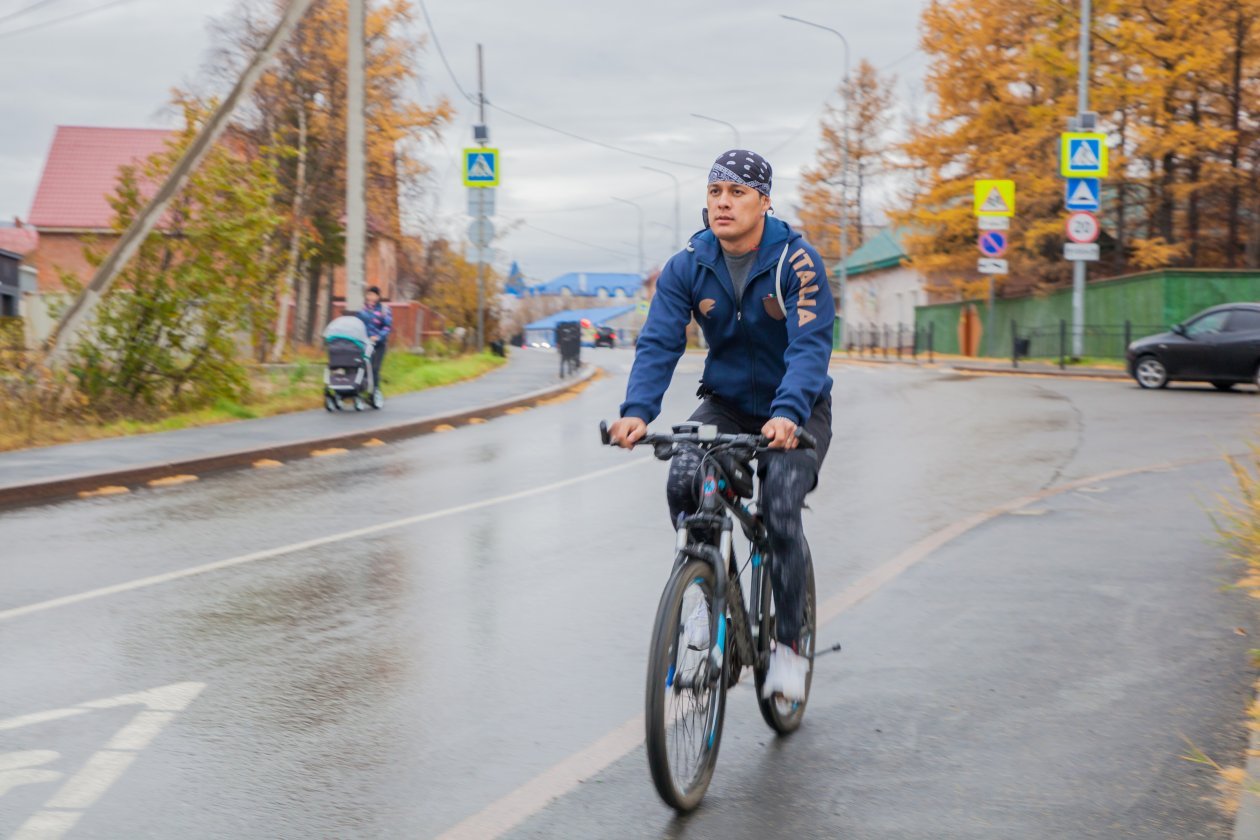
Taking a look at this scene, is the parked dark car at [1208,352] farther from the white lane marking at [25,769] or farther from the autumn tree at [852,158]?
the autumn tree at [852,158]

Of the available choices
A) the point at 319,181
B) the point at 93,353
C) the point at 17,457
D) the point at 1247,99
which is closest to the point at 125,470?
the point at 17,457

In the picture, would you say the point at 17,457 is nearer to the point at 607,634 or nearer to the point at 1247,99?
the point at 607,634

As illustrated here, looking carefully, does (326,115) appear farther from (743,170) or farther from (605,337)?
(605,337)

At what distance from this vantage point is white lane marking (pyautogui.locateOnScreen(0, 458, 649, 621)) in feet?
23.8

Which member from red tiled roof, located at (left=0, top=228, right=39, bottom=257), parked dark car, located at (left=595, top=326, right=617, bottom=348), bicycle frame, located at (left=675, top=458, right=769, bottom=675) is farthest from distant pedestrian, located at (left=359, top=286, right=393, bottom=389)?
parked dark car, located at (left=595, top=326, right=617, bottom=348)

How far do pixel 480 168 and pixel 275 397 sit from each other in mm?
13205

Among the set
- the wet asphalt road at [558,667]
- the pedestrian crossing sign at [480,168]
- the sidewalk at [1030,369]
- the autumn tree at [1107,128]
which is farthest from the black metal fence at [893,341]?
the wet asphalt road at [558,667]

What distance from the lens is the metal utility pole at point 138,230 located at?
53.2 ft

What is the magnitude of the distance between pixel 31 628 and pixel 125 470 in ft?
19.5

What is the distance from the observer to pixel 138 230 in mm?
16375

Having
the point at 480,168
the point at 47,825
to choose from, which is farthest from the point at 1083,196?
the point at 47,825

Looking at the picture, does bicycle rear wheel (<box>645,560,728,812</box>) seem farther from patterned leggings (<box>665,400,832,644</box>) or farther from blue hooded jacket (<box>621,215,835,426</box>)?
blue hooded jacket (<box>621,215,835,426</box>)

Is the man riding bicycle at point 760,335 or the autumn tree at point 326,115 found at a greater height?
the autumn tree at point 326,115

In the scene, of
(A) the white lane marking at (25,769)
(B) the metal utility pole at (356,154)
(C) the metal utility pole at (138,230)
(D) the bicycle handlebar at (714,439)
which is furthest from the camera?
(B) the metal utility pole at (356,154)
